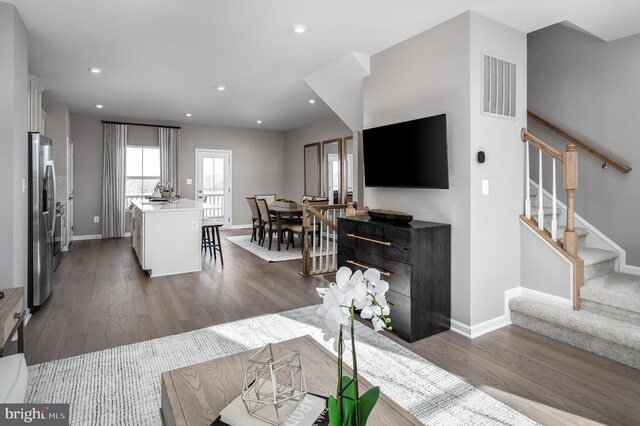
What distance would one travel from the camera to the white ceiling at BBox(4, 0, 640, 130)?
2875 millimetres

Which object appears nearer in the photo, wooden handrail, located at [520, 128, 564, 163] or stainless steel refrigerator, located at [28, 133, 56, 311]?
wooden handrail, located at [520, 128, 564, 163]

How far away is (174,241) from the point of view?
486 centimetres

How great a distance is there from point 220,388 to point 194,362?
115 cm

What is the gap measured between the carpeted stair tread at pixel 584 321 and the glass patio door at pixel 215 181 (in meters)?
7.40

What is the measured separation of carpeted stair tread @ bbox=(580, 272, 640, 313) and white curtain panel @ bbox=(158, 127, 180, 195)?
7.92m

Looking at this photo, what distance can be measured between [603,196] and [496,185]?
1.39 m

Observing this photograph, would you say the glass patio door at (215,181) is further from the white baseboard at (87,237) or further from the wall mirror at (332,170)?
the wall mirror at (332,170)

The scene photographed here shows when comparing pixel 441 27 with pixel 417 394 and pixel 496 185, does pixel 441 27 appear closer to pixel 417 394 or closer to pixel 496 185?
pixel 496 185

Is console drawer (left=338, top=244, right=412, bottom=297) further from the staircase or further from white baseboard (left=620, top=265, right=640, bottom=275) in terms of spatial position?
white baseboard (left=620, top=265, right=640, bottom=275)

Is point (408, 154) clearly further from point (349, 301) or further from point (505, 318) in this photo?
point (349, 301)

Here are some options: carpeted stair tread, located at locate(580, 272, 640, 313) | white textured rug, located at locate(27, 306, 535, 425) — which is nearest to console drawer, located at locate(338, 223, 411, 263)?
white textured rug, located at locate(27, 306, 535, 425)

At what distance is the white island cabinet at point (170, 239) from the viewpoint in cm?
468

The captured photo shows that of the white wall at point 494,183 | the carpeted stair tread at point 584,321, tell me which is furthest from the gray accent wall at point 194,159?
the carpeted stair tread at point 584,321

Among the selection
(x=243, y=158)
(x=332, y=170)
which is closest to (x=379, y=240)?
(x=332, y=170)
